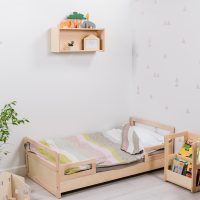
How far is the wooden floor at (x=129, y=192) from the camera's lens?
3.30m

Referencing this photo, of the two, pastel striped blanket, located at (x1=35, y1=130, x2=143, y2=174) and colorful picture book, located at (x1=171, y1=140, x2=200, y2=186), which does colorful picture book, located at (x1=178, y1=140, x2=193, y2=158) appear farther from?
pastel striped blanket, located at (x1=35, y1=130, x2=143, y2=174)

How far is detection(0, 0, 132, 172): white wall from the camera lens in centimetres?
368

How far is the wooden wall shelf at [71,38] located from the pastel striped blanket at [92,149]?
36.4 inches

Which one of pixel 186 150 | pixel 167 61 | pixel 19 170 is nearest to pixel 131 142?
pixel 186 150

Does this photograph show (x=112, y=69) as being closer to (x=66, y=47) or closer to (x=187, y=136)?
(x=66, y=47)

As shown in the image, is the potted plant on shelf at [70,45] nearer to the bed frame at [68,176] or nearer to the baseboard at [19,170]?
the bed frame at [68,176]

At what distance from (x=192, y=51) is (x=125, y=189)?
147 centimetres

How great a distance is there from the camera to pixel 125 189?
347cm

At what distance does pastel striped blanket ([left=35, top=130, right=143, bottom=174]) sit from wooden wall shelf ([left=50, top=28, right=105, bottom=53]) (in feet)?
3.03

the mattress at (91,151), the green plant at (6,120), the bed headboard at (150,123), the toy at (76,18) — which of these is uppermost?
the toy at (76,18)

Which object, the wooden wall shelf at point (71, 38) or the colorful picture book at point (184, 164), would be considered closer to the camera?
the colorful picture book at point (184, 164)

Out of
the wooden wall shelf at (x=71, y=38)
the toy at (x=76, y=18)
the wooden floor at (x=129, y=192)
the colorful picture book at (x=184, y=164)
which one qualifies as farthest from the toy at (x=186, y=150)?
the toy at (x=76, y=18)

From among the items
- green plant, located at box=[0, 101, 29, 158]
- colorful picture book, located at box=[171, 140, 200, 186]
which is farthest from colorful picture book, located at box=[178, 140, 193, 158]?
green plant, located at box=[0, 101, 29, 158]

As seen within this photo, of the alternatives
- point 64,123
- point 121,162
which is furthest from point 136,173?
point 64,123
